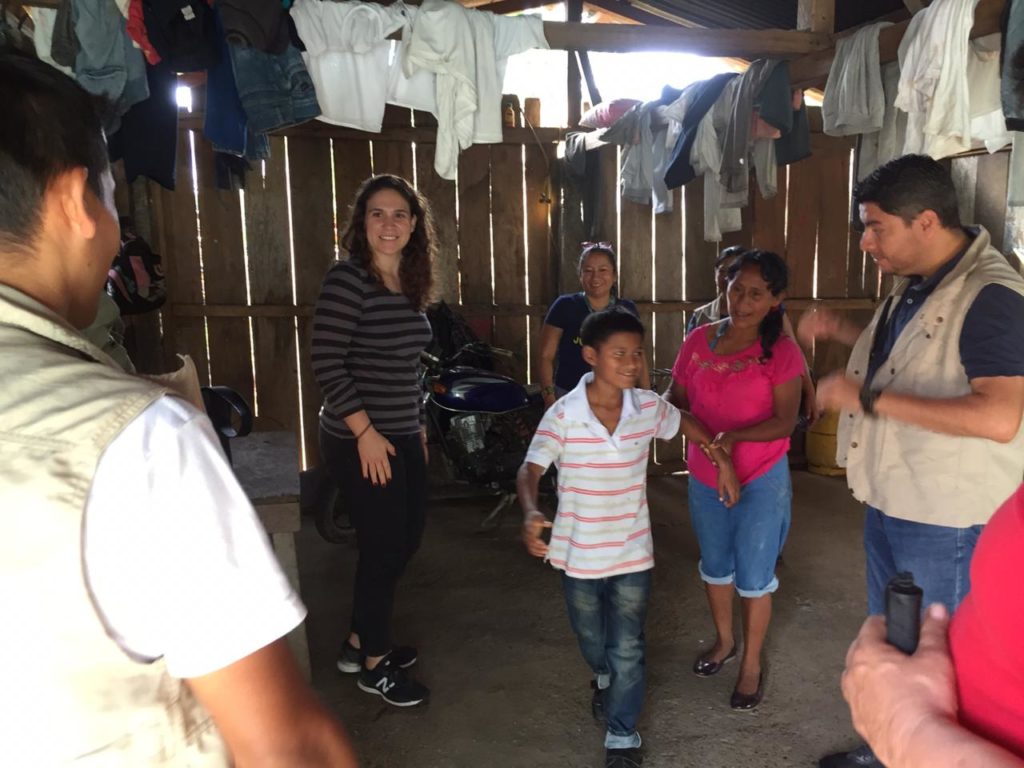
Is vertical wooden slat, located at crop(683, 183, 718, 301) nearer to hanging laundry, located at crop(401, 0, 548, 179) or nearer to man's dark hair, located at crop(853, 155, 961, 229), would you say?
hanging laundry, located at crop(401, 0, 548, 179)

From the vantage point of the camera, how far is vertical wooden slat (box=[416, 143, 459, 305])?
546 centimetres

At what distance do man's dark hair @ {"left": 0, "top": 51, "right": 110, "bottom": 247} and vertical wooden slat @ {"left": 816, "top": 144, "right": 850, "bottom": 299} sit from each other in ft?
19.9

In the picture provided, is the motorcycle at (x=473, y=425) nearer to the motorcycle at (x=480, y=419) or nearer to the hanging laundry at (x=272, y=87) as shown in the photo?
the motorcycle at (x=480, y=419)

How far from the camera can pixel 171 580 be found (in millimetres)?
691

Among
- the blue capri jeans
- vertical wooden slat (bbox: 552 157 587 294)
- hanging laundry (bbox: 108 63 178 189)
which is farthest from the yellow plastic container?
hanging laundry (bbox: 108 63 178 189)

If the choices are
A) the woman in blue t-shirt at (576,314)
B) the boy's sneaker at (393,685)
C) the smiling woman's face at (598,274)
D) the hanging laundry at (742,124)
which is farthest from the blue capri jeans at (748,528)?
the hanging laundry at (742,124)

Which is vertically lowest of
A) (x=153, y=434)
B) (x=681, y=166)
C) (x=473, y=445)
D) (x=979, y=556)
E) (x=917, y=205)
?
(x=473, y=445)

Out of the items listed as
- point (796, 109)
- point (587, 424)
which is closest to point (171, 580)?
point (587, 424)

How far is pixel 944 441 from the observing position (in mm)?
1900

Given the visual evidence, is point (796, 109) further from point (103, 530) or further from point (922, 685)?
point (103, 530)

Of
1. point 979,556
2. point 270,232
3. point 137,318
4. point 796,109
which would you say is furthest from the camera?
point 270,232

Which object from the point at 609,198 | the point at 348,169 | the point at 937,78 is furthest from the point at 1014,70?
the point at 348,169

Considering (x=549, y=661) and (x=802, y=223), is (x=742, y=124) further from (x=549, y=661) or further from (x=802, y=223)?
(x=802, y=223)

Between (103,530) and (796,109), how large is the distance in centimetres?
361
